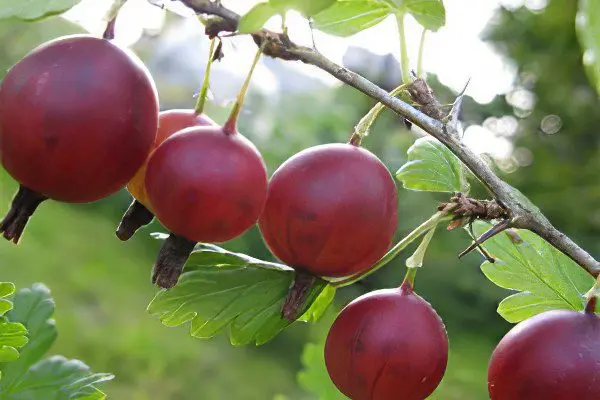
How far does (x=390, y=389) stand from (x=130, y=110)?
0.25 m

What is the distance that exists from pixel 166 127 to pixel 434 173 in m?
0.22

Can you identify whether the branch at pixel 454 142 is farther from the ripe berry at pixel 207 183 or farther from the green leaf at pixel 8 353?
the green leaf at pixel 8 353

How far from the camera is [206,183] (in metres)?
0.40

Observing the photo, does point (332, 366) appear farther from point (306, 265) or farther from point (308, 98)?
point (308, 98)

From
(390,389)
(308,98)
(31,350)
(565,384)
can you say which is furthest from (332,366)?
(308,98)

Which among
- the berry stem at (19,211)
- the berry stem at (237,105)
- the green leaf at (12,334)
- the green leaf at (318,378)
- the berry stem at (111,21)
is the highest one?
the berry stem at (111,21)

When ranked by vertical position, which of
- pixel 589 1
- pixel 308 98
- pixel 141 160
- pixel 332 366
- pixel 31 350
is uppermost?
pixel 589 1

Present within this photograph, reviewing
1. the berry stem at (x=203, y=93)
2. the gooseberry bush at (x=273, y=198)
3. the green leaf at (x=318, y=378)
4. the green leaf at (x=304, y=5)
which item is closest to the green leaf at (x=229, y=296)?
the gooseberry bush at (x=273, y=198)

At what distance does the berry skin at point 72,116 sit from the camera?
0.37 metres

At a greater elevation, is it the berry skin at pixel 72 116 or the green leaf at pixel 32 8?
the green leaf at pixel 32 8

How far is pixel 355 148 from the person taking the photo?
46cm

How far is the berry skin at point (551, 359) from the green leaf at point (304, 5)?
0.83ft

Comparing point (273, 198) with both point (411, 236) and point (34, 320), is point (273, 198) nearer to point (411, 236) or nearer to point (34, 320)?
point (411, 236)

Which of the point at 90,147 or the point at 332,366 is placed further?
the point at 332,366
